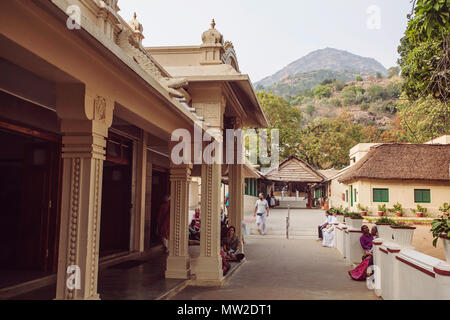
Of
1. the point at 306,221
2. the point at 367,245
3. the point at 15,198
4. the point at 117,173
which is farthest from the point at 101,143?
the point at 306,221

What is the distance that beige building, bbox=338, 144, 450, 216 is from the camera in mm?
23891

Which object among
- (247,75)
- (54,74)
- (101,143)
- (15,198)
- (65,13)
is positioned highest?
(247,75)

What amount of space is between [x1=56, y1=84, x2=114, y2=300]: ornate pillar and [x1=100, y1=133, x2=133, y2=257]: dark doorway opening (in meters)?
6.35

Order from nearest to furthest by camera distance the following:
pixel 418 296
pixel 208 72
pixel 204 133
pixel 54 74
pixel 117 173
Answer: pixel 54 74 → pixel 418 296 → pixel 204 133 → pixel 208 72 → pixel 117 173

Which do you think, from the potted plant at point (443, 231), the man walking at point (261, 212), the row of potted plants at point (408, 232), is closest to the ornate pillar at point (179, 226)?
the row of potted plants at point (408, 232)

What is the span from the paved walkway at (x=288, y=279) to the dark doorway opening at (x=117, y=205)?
10.7ft

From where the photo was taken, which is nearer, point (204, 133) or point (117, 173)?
point (204, 133)

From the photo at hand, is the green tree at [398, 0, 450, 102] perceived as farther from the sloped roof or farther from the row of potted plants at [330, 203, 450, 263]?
the sloped roof

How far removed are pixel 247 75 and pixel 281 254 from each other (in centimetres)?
681

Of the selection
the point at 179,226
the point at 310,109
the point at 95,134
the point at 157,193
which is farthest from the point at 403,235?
the point at 310,109

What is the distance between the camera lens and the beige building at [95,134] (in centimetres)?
352

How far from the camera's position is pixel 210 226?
8.30m

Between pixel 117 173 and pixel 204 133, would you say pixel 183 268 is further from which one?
pixel 117 173

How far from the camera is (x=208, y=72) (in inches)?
334
